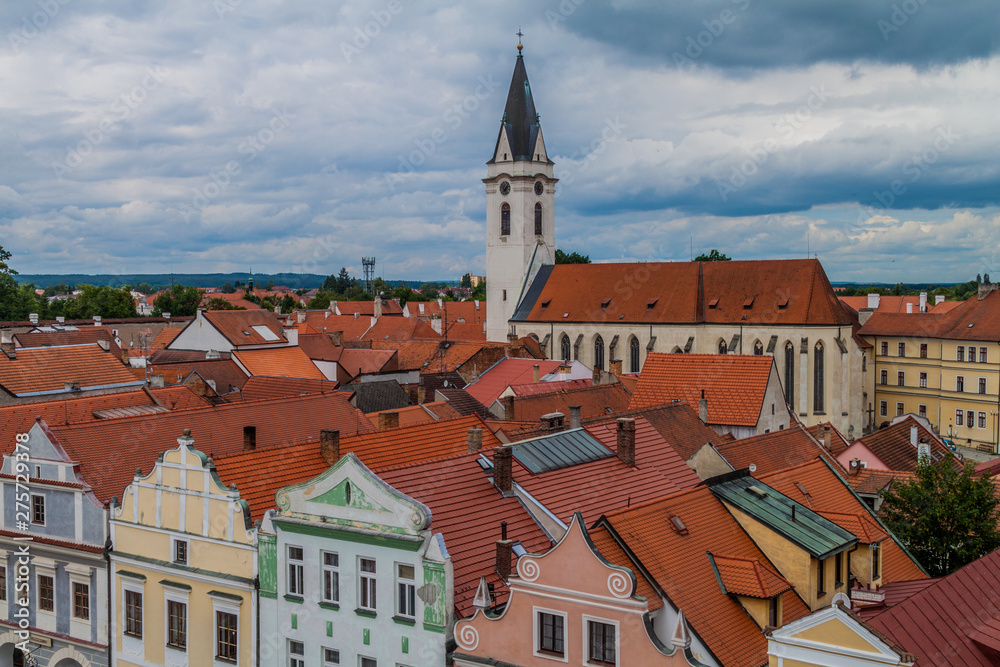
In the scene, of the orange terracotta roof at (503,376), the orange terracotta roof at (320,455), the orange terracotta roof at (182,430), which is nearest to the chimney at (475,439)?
the orange terracotta roof at (320,455)

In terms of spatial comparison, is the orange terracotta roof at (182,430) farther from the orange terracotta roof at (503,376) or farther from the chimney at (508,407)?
the orange terracotta roof at (503,376)

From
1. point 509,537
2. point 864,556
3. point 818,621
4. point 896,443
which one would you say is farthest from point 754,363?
point 818,621

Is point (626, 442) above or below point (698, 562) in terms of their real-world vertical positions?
above

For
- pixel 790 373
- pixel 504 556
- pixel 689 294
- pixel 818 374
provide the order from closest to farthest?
pixel 504 556 → pixel 818 374 → pixel 790 373 → pixel 689 294

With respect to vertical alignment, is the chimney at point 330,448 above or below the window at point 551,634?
above

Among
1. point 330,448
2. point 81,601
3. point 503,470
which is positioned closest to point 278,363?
point 81,601

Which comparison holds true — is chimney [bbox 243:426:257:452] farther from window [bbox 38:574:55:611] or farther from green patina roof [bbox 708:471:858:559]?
green patina roof [bbox 708:471:858:559]

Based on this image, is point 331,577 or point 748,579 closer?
point 748,579

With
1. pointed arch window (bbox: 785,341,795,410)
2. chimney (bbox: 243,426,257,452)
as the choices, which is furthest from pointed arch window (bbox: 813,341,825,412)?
chimney (bbox: 243,426,257,452)

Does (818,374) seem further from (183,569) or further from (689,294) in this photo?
(183,569)
